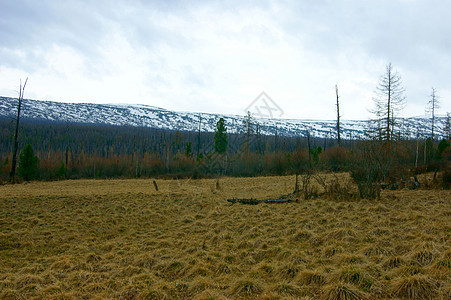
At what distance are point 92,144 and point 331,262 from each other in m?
93.8

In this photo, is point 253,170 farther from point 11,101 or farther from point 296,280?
point 11,101

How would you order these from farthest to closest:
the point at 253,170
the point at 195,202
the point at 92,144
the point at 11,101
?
1. the point at 11,101
2. the point at 92,144
3. the point at 253,170
4. the point at 195,202

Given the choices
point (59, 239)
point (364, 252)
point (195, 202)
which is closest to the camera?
point (364, 252)

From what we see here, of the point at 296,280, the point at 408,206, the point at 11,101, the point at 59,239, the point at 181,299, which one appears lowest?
the point at 59,239

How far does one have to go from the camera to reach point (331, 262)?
506 centimetres

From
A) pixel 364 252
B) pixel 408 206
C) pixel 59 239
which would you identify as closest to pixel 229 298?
pixel 364 252

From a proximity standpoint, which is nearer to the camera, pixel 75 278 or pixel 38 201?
pixel 75 278

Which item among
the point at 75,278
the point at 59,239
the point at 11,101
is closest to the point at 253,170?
the point at 59,239

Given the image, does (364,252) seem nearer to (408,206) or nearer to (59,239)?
(408,206)

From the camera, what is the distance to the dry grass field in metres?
4.12

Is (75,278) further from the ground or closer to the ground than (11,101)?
closer to the ground

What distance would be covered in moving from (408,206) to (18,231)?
43.5 ft

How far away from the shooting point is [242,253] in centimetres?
609

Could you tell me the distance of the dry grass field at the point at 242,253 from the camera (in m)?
4.12
